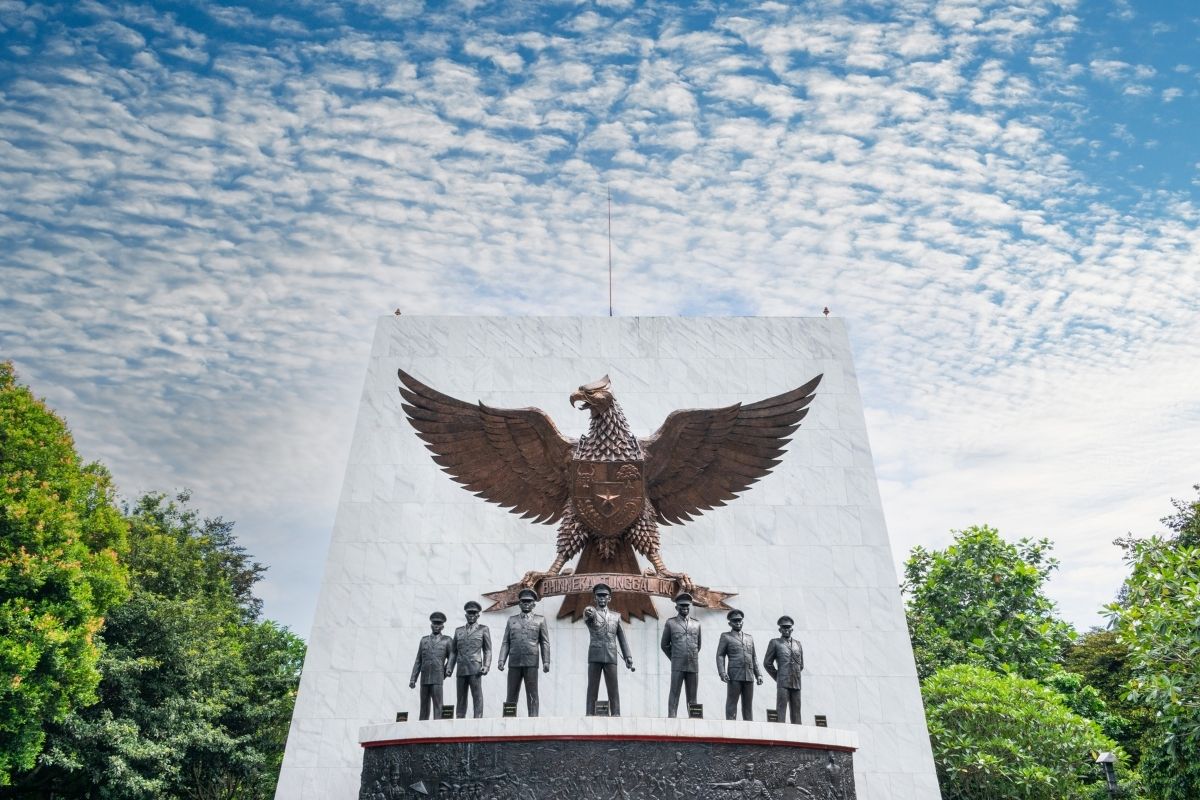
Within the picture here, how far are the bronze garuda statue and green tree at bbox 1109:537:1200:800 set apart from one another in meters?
5.31

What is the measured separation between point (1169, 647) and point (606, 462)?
24.2 ft

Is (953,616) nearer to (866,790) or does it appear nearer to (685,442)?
(866,790)

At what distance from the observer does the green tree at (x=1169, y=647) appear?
11.9 m

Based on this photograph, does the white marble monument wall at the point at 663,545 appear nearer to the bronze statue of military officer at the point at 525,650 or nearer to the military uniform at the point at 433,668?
the military uniform at the point at 433,668

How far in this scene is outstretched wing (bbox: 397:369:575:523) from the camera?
36.9ft

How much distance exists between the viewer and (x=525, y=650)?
28.9 ft

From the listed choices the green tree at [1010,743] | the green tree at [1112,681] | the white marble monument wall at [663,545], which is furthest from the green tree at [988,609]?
the white marble monument wall at [663,545]

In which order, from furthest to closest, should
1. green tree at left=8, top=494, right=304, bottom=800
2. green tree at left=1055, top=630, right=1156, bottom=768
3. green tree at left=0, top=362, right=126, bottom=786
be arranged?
1. green tree at left=1055, top=630, right=1156, bottom=768
2. green tree at left=8, top=494, right=304, bottom=800
3. green tree at left=0, top=362, right=126, bottom=786

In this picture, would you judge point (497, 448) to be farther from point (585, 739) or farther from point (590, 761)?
point (590, 761)

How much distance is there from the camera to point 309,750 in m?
11.9

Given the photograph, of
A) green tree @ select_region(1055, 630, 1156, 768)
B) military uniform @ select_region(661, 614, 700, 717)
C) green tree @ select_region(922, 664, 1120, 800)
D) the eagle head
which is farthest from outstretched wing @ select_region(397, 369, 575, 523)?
green tree @ select_region(1055, 630, 1156, 768)

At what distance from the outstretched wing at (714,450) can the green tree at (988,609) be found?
29.2 ft

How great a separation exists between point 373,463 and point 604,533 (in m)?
4.23

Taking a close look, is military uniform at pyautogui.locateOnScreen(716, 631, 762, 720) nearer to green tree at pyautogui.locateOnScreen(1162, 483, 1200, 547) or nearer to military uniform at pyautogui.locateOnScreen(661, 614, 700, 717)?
military uniform at pyautogui.locateOnScreen(661, 614, 700, 717)
